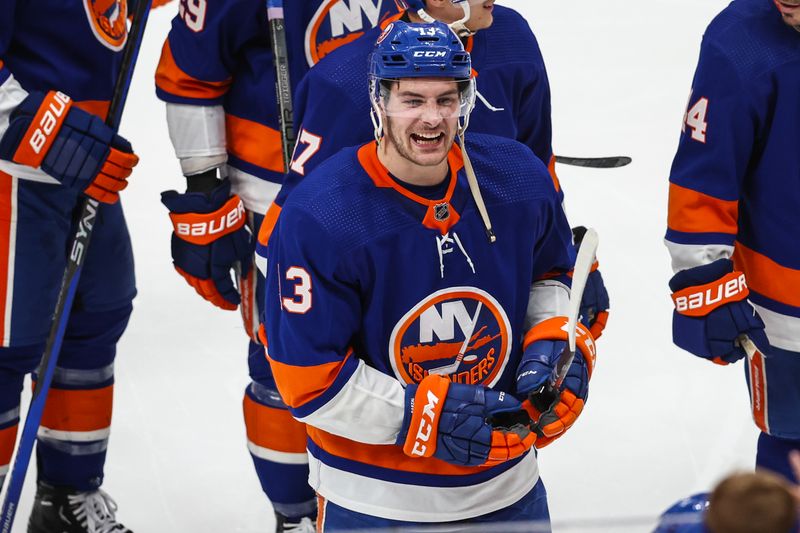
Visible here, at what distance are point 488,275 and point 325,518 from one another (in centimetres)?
47

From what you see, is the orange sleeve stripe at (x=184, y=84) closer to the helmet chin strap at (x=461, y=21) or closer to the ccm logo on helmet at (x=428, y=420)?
the helmet chin strap at (x=461, y=21)

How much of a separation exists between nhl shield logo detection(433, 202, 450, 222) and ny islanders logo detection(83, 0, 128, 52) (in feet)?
3.24

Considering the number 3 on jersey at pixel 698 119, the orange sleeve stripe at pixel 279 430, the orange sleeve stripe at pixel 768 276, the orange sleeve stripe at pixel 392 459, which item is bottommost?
the orange sleeve stripe at pixel 279 430

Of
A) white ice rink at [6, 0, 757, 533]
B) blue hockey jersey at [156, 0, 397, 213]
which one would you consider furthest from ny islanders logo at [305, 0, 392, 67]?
white ice rink at [6, 0, 757, 533]

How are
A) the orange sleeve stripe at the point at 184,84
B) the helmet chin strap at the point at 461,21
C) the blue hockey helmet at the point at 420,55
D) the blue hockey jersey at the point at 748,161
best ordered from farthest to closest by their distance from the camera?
the orange sleeve stripe at the point at 184,84 → the blue hockey jersey at the point at 748,161 → the helmet chin strap at the point at 461,21 → the blue hockey helmet at the point at 420,55

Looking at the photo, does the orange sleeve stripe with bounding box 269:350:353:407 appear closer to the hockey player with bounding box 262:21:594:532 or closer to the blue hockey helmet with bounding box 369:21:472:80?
the hockey player with bounding box 262:21:594:532

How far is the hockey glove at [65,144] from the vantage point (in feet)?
8.57

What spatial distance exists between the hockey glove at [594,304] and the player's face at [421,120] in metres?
0.65

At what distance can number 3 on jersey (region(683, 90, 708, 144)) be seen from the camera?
2482 mm

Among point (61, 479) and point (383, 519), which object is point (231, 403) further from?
point (383, 519)

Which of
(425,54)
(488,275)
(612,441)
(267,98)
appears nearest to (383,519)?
(488,275)

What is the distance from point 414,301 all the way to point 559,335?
240mm

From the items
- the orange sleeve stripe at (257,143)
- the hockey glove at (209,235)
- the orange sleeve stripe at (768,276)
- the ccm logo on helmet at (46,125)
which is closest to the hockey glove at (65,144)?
the ccm logo on helmet at (46,125)

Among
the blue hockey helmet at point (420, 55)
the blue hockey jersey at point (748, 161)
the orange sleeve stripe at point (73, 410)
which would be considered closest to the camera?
the blue hockey helmet at point (420, 55)
